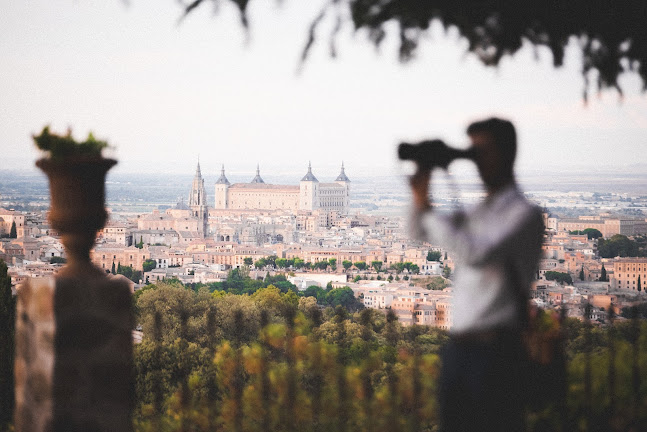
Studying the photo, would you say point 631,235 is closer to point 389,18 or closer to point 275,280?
point 275,280

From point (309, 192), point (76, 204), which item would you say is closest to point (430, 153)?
point (76, 204)

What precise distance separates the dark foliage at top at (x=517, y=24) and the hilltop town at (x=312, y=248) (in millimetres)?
767

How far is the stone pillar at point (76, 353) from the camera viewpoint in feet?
5.20

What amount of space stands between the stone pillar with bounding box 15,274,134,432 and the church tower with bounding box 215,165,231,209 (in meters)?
84.5

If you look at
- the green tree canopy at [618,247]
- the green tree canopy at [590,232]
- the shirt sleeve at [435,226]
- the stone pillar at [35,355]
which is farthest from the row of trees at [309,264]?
the shirt sleeve at [435,226]

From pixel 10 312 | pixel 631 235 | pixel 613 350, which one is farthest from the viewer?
pixel 631 235

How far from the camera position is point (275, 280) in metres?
42.4

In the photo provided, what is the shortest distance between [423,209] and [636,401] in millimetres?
646

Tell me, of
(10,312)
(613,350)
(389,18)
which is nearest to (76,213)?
(389,18)

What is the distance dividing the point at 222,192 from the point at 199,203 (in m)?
8.18

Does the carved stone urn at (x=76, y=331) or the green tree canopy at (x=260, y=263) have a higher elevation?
the carved stone urn at (x=76, y=331)

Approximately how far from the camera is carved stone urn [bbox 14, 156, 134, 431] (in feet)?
5.21

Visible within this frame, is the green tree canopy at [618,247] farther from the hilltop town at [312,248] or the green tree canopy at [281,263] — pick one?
the green tree canopy at [281,263]

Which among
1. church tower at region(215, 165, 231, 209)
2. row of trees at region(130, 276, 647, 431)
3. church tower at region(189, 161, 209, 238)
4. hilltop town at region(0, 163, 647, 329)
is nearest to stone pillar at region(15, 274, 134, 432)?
row of trees at region(130, 276, 647, 431)
